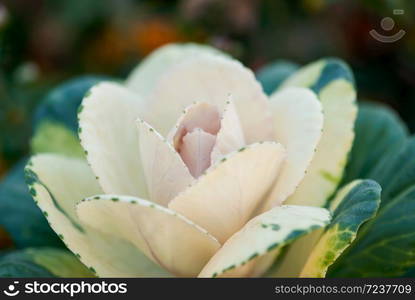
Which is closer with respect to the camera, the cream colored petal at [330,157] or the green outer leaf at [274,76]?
the cream colored petal at [330,157]

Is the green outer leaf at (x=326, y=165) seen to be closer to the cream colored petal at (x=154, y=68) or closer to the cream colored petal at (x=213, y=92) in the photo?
the cream colored petal at (x=213, y=92)

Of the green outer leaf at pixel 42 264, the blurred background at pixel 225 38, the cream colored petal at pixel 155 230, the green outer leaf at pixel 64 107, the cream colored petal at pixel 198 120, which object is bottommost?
the cream colored petal at pixel 155 230

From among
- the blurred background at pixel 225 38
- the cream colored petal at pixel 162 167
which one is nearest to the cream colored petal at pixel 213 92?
the cream colored petal at pixel 162 167

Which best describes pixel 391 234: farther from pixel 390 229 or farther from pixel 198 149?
pixel 198 149

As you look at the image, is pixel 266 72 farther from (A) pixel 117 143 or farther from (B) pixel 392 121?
(A) pixel 117 143

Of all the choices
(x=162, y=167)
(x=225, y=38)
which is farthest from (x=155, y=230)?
(x=225, y=38)

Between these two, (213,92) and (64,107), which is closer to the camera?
(213,92)
